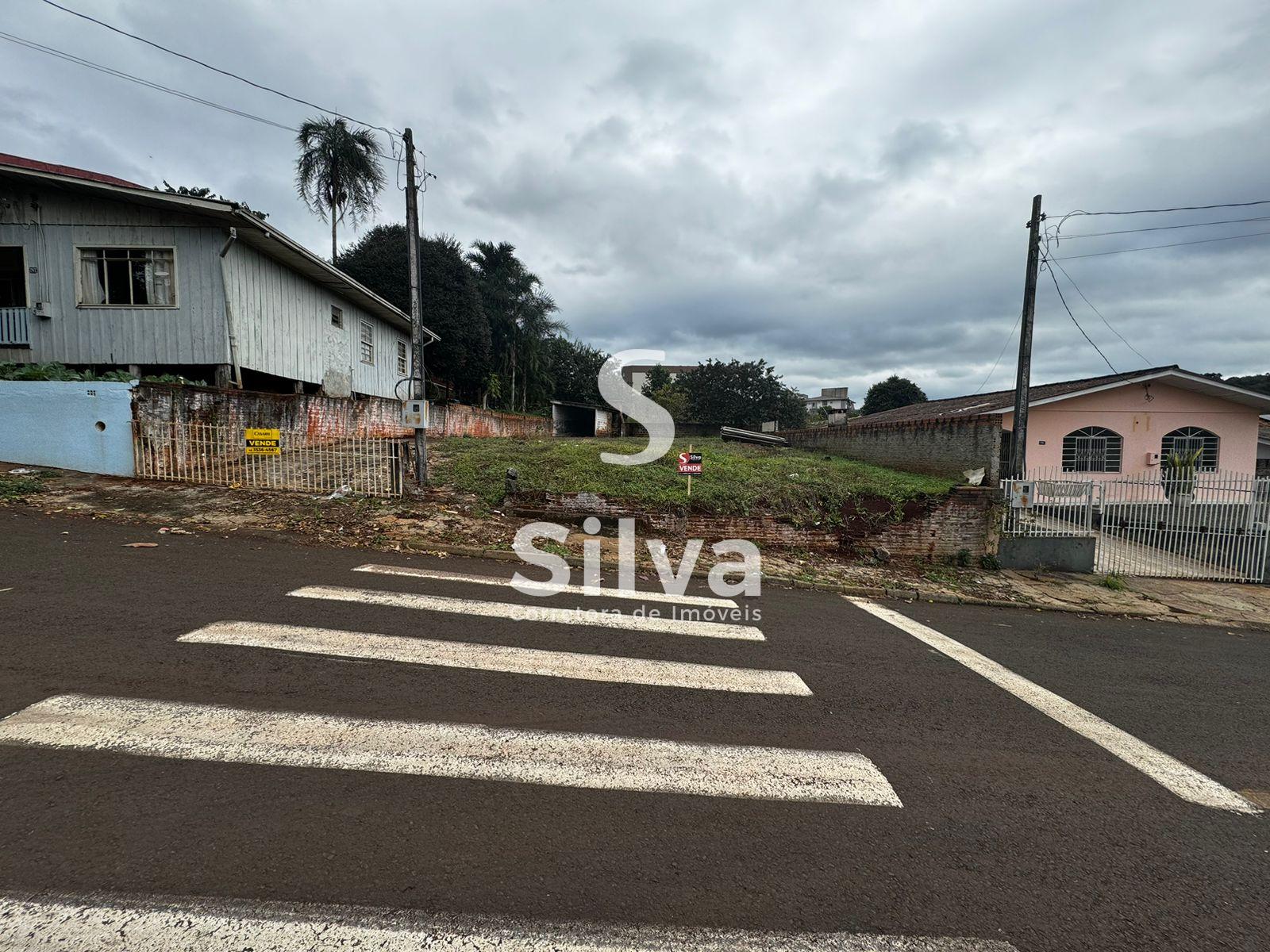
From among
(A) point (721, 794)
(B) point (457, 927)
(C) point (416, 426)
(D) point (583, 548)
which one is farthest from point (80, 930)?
(C) point (416, 426)

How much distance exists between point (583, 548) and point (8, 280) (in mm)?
16663

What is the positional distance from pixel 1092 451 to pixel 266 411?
23606 millimetres

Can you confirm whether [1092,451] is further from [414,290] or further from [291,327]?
[291,327]

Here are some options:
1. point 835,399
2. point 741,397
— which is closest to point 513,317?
point 741,397

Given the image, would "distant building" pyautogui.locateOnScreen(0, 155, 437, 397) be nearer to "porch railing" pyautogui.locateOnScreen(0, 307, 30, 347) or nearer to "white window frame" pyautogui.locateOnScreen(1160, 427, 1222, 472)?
"porch railing" pyautogui.locateOnScreen(0, 307, 30, 347)


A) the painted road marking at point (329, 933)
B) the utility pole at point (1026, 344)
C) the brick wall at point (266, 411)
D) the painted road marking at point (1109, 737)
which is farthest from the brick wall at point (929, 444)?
the brick wall at point (266, 411)

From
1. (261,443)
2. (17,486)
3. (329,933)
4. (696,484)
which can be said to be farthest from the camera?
(696,484)

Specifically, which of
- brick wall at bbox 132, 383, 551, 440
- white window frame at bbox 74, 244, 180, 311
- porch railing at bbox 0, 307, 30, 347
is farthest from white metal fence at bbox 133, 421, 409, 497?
porch railing at bbox 0, 307, 30, 347

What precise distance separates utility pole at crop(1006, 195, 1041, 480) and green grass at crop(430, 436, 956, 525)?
1.91m

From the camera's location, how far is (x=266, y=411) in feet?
37.5

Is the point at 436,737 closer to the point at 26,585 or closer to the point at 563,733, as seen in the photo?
the point at 563,733

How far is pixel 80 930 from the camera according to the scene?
70.7 inches

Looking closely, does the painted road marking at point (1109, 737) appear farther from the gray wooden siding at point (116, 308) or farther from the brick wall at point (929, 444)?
the gray wooden siding at point (116, 308)

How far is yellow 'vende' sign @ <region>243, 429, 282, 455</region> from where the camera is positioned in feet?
31.7
